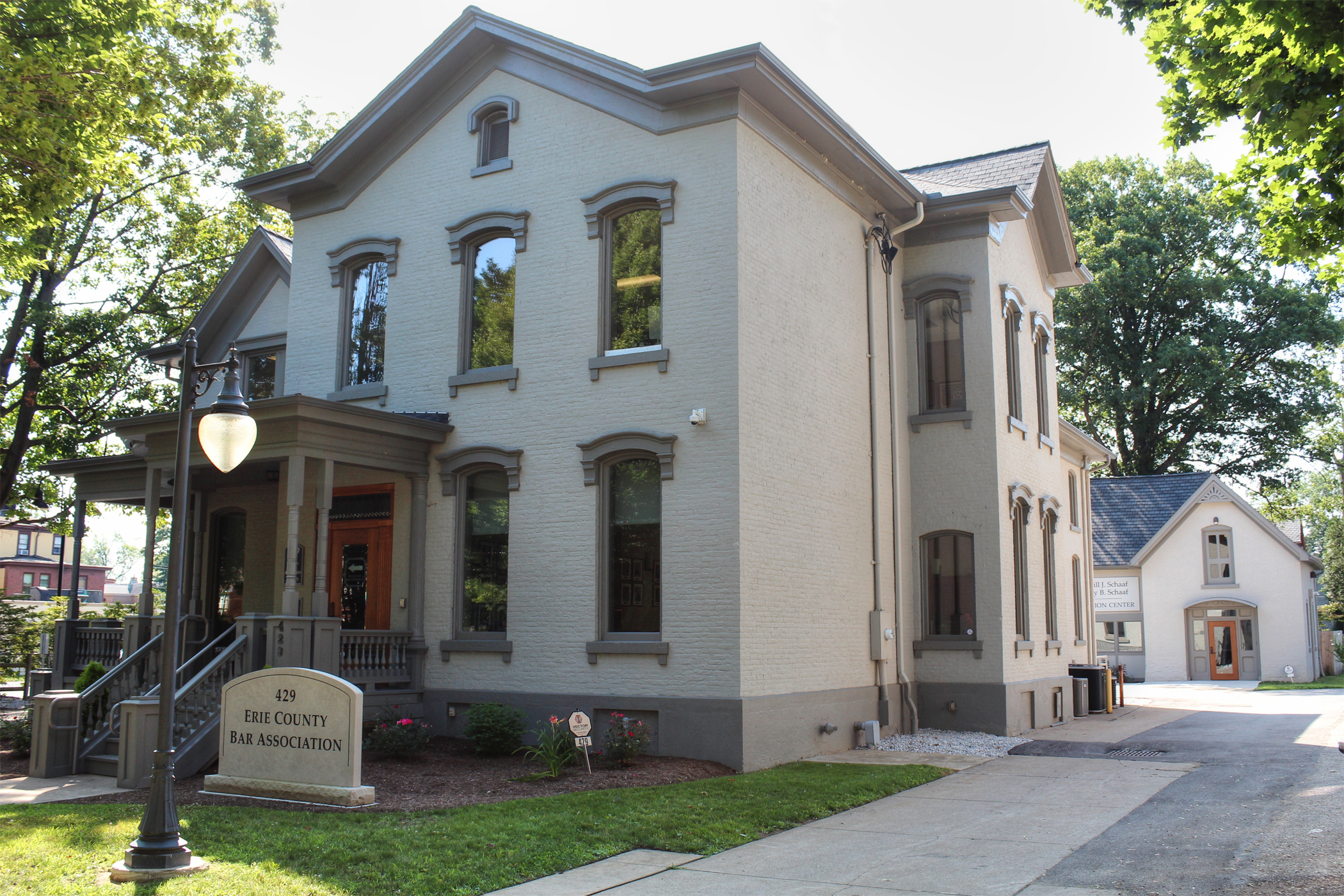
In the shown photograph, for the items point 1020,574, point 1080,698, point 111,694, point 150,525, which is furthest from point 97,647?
point 1080,698

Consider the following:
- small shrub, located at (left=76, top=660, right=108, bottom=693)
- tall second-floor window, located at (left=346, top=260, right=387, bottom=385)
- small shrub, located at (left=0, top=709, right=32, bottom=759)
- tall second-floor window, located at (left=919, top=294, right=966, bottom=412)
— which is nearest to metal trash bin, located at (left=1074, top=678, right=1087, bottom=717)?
tall second-floor window, located at (left=919, top=294, right=966, bottom=412)

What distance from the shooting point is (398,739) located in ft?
42.0

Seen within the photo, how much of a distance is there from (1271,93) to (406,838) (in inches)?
347

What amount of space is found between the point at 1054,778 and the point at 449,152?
12085 mm

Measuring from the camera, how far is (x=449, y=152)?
16.8m

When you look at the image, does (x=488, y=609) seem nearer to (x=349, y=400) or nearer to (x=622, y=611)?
(x=622, y=611)

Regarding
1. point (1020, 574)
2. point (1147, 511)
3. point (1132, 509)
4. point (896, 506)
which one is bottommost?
point (1020, 574)

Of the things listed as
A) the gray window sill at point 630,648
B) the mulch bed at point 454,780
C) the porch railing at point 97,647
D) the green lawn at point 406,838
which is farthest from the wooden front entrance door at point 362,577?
the green lawn at point 406,838

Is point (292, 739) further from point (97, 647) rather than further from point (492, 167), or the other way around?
point (492, 167)

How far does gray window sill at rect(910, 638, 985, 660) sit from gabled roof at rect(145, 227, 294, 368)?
1270 centimetres

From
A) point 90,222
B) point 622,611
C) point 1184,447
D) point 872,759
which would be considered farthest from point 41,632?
point 1184,447

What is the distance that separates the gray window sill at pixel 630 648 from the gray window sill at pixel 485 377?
3.81 m

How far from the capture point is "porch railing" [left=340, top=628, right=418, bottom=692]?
14.5 metres

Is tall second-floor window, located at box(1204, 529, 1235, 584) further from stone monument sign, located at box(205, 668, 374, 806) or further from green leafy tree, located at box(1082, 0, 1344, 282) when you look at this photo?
stone monument sign, located at box(205, 668, 374, 806)
